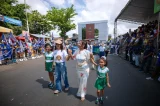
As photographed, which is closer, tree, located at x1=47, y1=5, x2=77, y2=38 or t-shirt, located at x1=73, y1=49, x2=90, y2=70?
t-shirt, located at x1=73, y1=49, x2=90, y2=70

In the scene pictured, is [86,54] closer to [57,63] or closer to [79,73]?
[79,73]

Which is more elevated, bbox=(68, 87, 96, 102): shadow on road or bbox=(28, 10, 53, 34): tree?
bbox=(28, 10, 53, 34): tree

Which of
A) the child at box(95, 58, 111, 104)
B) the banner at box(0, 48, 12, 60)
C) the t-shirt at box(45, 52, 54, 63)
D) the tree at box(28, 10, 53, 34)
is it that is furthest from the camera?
the tree at box(28, 10, 53, 34)

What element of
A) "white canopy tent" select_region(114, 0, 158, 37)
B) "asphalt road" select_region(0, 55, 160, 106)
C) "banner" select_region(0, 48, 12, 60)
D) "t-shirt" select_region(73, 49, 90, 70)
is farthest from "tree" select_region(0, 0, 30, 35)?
"t-shirt" select_region(73, 49, 90, 70)

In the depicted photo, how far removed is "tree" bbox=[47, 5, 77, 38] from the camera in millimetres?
33197

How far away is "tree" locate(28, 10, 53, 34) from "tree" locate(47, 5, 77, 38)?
147cm

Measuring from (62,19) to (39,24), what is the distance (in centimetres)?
611

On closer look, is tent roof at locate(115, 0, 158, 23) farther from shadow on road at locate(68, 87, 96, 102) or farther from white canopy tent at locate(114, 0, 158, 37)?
shadow on road at locate(68, 87, 96, 102)

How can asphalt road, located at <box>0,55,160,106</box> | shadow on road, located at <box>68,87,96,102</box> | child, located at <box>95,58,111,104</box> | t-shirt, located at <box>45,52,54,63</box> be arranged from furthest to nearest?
1. t-shirt, located at <box>45,52,54,63</box>
2. shadow on road, located at <box>68,87,96,102</box>
3. asphalt road, located at <box>0,55,160,106</box>
4. child, located at <box>95,58,111,104</box>

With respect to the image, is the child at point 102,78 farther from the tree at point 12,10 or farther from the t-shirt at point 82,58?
the tree at point 12,10

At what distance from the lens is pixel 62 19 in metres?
33.2

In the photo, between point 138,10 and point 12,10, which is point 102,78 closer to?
point 138,10

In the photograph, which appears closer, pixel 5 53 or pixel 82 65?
pixel 82 65

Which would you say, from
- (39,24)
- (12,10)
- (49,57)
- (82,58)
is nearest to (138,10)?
(49,57)
